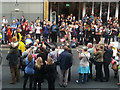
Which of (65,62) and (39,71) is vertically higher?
(65,62)

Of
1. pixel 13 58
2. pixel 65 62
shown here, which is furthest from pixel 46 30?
pixel 65 62

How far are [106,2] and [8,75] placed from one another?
1658 cm

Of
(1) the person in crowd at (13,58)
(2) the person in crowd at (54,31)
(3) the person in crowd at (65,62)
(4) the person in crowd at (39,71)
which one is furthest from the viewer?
(2) the person in crowd at (54,31)

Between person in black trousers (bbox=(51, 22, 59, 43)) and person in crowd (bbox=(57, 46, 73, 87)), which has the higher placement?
person in black trousers (bbox=(51, 22, 59, 43))

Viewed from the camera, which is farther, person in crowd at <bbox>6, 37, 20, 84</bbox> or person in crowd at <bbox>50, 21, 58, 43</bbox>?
person in crowd at <bbox>50, 21, 58, 43</bbox>

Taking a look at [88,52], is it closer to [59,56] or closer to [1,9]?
[59,56]

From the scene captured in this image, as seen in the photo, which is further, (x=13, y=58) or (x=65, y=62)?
(x=13, y=58)

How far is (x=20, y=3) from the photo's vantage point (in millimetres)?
20938

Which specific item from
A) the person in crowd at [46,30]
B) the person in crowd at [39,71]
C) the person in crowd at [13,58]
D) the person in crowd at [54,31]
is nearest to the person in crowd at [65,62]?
the person in crowd at [39,71]

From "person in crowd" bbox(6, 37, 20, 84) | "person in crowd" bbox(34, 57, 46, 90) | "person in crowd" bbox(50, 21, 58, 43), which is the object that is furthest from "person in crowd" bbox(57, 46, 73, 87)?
"person in crowd" bbox(50, 21, 58, 43)

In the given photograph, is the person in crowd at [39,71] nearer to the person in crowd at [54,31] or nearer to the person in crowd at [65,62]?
the person in crowd at [65,62]

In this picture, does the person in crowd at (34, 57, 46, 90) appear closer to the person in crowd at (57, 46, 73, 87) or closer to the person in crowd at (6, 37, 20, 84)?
the person in crowd at (57, 46, 73, 87)

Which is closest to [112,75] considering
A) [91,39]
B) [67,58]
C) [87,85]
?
[87,85]

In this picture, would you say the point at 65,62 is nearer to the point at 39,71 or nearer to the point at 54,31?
the point at 39,71
